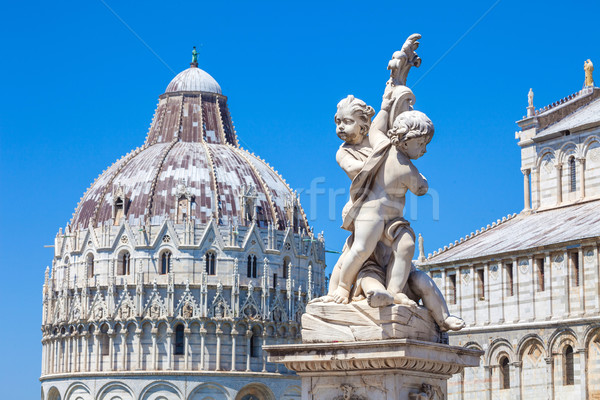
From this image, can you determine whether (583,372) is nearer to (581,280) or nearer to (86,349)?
(581,280)

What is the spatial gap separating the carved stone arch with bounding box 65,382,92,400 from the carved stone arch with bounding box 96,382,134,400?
1.46 metres

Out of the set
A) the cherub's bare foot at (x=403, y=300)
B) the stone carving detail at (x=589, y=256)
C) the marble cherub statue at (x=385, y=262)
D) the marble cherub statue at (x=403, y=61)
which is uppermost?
the stone carving detail at (x=589, y=256)

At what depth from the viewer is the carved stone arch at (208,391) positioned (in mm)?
117500

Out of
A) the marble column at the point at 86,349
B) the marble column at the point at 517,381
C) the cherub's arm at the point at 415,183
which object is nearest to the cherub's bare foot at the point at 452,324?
the cherub's arm at the point at 415,183

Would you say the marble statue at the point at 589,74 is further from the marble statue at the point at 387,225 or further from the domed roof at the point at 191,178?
the marble statue at the point at 387,225

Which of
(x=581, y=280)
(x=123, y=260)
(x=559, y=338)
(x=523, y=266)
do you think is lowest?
(x=559, y=338)

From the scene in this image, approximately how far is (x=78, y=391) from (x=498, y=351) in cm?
6196

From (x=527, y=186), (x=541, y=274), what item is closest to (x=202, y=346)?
(x=527, y=186)

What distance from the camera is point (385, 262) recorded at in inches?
638

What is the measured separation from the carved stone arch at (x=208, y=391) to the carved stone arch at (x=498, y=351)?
51617 millimetres

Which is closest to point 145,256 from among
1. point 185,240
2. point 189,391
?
point 185,240

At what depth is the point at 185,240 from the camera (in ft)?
394

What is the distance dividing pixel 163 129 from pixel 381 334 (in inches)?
4681

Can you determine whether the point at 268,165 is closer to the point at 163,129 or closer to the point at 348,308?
the point at 163,129
